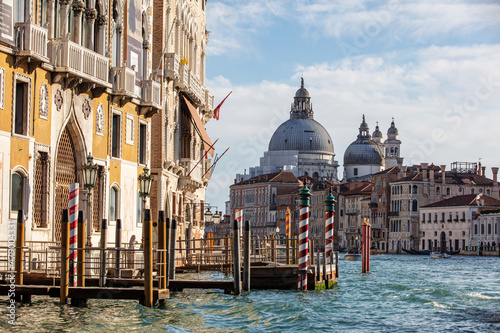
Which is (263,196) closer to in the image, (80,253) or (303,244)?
(303,244)

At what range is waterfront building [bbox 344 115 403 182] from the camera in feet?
428

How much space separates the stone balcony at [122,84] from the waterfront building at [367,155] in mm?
106831

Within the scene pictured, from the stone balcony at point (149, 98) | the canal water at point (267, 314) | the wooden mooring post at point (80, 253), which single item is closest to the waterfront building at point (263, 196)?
the stone balcony at point (149, 98)

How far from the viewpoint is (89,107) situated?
20812 mm

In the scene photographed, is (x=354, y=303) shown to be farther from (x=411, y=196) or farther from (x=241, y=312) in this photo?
(x=411, y=196)

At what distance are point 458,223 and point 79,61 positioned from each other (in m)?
72.7

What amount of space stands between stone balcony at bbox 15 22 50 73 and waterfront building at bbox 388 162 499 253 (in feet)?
264

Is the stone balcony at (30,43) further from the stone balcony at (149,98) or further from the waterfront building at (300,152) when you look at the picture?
the waterfront building at (300,152)

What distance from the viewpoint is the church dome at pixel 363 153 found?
13338 centimetres

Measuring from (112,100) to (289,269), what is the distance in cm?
566

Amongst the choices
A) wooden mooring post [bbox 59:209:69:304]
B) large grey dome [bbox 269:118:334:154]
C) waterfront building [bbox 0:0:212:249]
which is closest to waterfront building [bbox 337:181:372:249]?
large grey dome [bbox 269:118:334:154]

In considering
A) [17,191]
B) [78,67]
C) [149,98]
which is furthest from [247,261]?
[149,98]

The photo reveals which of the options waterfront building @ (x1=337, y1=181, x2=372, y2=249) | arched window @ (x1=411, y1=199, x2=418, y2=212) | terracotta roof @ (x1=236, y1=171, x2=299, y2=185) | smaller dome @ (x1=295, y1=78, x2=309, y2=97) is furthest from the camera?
smaller dome @ (x1=295, y1=78, x2=309, y2=97)

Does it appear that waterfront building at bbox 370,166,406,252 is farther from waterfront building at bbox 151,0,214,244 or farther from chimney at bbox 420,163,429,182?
waterfront building at bbox 151,0,214,244
